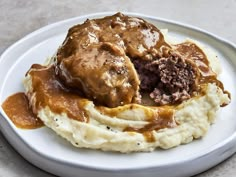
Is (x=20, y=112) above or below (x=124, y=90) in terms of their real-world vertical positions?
below

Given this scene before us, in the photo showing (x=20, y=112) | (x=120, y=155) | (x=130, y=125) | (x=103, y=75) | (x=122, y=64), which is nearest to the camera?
(x=120, y=155)

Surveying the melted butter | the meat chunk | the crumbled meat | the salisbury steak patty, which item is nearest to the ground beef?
the salisbury steak patty

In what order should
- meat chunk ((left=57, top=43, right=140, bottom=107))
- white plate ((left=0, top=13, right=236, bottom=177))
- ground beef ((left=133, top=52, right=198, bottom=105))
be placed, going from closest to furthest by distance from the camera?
white plate ((left=0, top=13, right=236, bottom=177))
meat chunk ((left=57, top=43, right=140, bottom=107))
ground beef ((left=133, top=52, right=198, bottom=105))

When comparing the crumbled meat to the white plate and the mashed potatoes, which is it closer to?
the mashed potatoes

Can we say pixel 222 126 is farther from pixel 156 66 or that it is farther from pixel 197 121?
pixel 156 66

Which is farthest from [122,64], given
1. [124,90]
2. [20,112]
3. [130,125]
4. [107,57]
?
[20,112]

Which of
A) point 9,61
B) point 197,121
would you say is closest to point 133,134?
point 197,121

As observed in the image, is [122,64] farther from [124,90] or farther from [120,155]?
[120,155]
